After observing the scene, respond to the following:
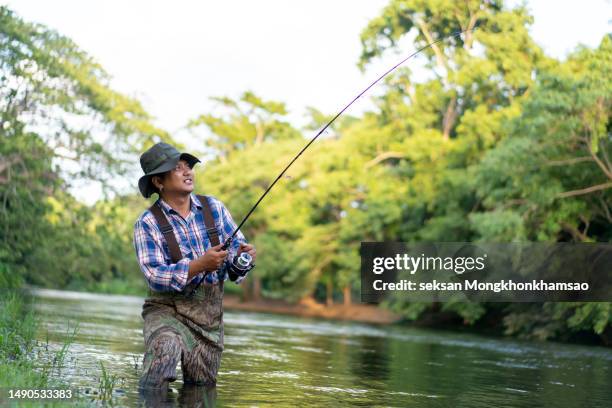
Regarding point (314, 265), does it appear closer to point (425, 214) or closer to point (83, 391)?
point (425, 214)

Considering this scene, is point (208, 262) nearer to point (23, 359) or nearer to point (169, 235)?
point (169, 235)

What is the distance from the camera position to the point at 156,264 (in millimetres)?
5961

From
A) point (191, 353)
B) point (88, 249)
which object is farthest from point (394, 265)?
point (191, 353)

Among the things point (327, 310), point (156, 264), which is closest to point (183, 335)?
point (156, 264)

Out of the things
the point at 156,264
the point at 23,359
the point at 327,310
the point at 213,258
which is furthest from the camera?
the point at 327,310

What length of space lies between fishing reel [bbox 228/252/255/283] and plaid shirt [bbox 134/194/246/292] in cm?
7

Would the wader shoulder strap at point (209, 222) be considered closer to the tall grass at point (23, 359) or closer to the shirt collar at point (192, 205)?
the shirt collar at point (192, 205)

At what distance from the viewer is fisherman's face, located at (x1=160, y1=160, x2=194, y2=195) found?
617 cm

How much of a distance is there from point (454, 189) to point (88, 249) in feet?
59.0

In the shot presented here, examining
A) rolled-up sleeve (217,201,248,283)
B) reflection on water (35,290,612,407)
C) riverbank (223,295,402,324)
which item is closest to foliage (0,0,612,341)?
riverbank (223,295,402,324)

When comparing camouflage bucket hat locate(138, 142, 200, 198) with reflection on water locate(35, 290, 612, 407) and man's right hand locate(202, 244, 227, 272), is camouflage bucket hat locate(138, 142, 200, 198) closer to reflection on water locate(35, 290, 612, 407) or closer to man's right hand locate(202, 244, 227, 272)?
man's right hand locate(202, 244, 227, 272)

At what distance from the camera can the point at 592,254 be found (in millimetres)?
25703

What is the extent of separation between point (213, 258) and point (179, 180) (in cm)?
68

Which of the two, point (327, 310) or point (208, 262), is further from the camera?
point (327, 310)
